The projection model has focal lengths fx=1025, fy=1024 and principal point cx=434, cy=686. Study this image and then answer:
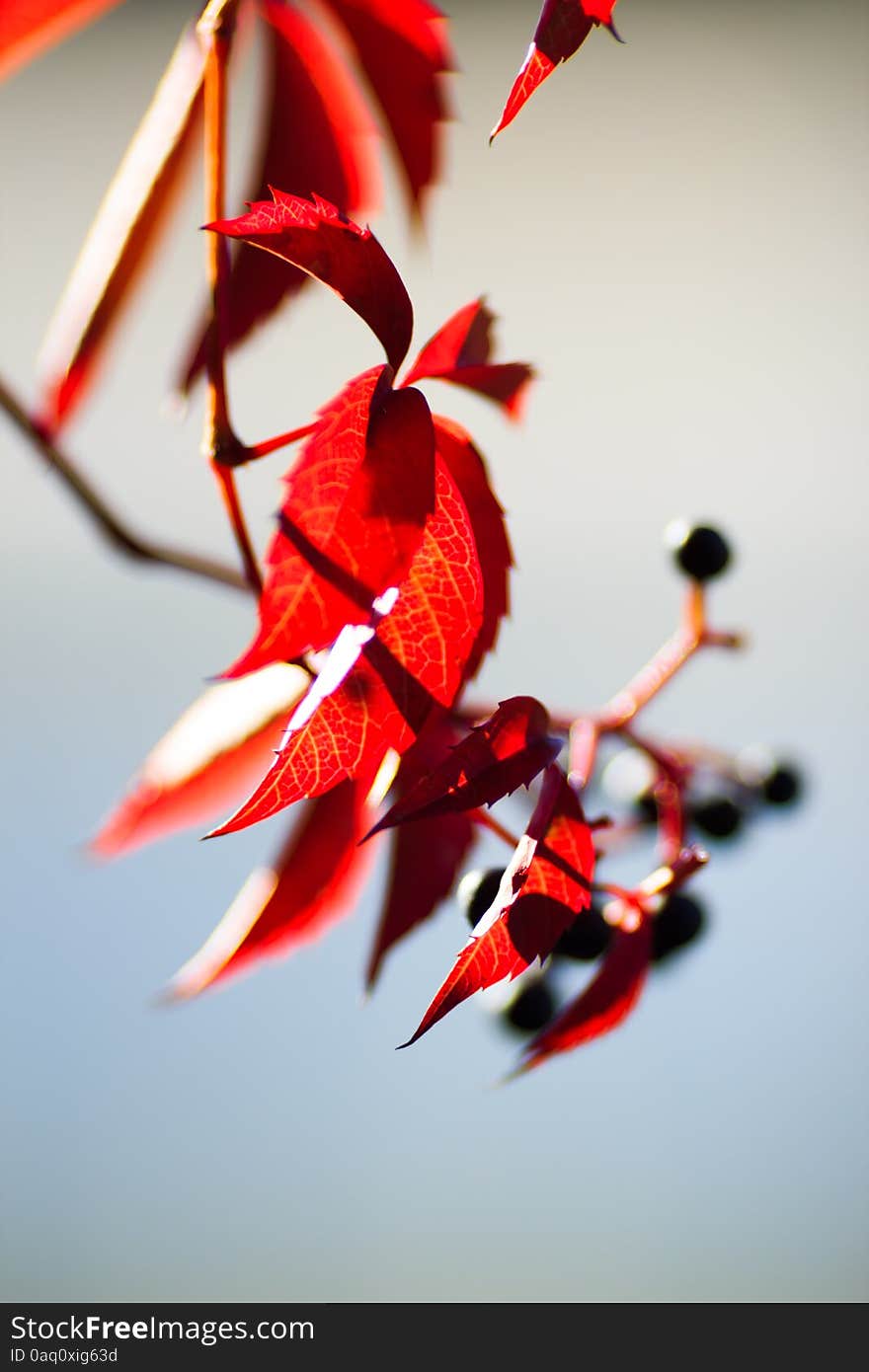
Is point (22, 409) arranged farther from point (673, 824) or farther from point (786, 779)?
point (786, 779)

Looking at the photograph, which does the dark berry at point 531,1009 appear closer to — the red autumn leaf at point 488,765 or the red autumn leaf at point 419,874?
the red autumn leaf at point 419,874

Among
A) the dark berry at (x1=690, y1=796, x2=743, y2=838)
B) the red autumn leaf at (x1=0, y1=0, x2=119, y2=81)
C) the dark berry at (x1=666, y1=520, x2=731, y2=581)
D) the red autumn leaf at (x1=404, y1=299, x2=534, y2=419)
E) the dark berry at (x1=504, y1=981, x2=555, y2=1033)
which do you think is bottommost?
the dark berry at (x1=504, y1=981, x2=555, y2=1033)

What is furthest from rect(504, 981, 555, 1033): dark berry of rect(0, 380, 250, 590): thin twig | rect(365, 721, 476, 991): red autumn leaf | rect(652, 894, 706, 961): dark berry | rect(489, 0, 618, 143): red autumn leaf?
rect(489, 0, 618, 143): red autumn leaf

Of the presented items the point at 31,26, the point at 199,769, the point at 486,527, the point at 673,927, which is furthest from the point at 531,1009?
the point at 31,26

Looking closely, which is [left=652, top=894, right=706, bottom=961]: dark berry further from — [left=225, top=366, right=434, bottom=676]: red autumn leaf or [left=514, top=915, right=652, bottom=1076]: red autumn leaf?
[left=225, top=366, right=434, bottom=676]: red autumn leaf

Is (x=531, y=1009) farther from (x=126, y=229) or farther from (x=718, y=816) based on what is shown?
(x=126, y=229)
